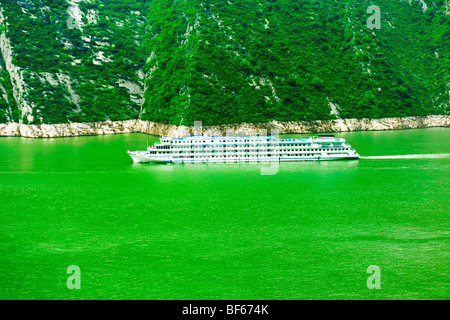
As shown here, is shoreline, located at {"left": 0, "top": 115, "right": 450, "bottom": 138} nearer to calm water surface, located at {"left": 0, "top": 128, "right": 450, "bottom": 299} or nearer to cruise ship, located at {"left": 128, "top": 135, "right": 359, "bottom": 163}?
cruise ship, located at {"left": 128, "top": 135, "right": 359, "bottom": 163}

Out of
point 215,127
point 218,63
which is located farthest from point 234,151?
point 218,63

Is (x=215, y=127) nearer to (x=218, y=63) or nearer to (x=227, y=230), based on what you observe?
(x=218, y=63)

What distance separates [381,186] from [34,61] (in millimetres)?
79189

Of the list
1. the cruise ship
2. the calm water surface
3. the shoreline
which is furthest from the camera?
the shoreline

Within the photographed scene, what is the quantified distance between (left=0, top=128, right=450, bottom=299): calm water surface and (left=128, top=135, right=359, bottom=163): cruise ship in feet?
11.2

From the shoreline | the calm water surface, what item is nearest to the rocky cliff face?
the shoreline

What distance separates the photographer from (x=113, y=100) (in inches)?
4109

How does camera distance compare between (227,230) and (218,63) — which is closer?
(227,230)

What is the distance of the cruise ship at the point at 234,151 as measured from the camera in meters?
59.5

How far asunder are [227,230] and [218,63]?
69103 millimetres

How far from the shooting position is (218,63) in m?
97.4

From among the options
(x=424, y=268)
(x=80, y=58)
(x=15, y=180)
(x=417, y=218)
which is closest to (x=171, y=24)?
(x=80, y=58)

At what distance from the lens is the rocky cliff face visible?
311ft

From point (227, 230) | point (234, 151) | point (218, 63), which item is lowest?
point (227, 230)
